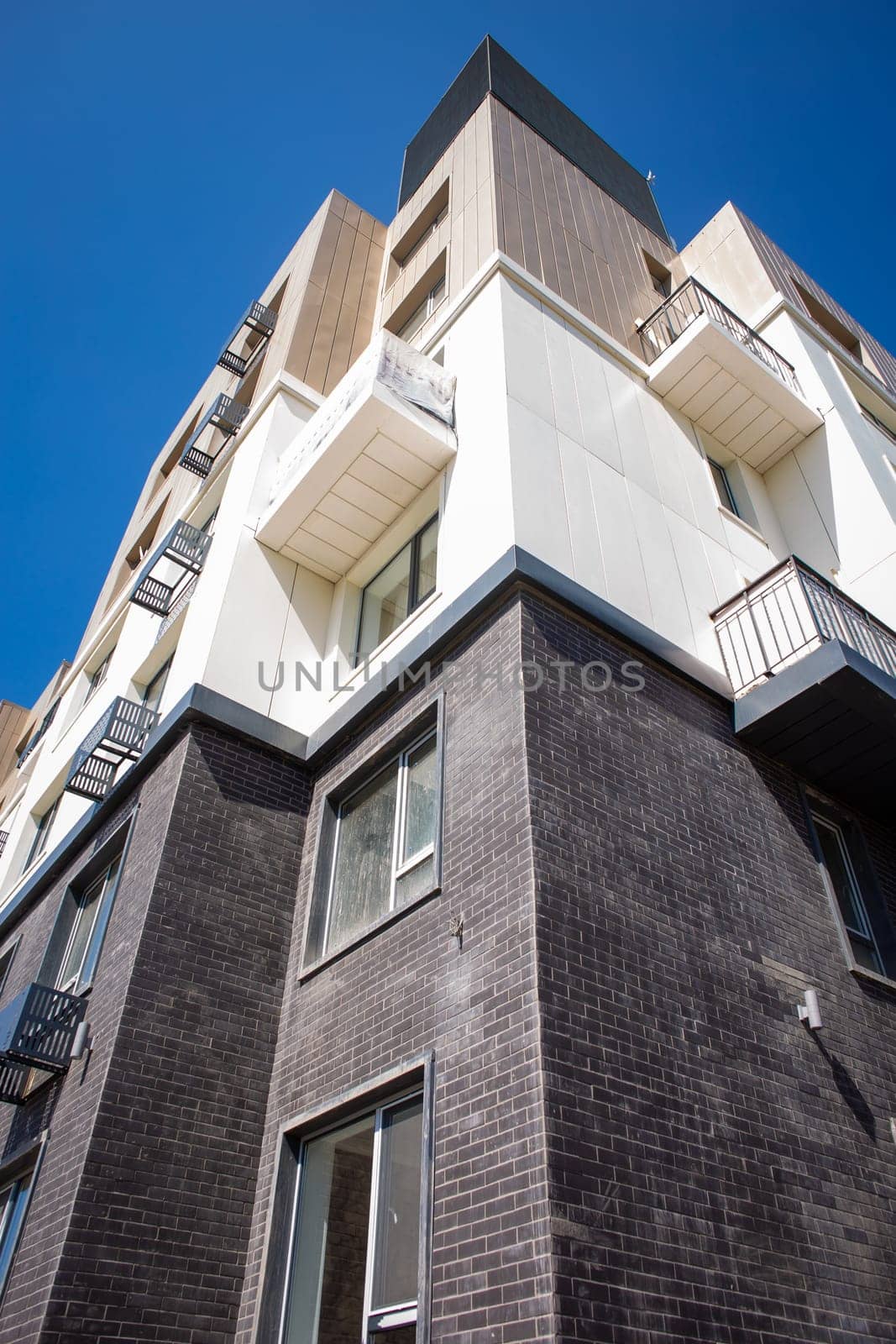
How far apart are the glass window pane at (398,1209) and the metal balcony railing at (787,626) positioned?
4992mm

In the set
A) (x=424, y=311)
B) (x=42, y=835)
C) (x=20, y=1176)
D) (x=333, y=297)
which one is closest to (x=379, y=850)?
(x=20, y=1176)

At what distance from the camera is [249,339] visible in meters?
18.1

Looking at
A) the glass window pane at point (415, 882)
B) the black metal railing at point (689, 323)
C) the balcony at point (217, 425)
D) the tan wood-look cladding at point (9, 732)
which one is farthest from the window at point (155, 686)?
the tan wood-look cladding at point (9, 732)

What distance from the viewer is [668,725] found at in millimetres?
8188

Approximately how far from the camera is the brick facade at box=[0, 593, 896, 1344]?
5.23m

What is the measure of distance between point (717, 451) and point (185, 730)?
8.29 m

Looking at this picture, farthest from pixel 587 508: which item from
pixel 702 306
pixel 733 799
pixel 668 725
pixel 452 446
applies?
pixel 702 306

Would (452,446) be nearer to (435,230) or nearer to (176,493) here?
(435,230)

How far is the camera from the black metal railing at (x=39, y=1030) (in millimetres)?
7781

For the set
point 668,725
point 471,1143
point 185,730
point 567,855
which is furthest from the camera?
point 185,730

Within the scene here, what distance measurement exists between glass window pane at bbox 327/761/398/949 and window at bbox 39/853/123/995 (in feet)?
8.18

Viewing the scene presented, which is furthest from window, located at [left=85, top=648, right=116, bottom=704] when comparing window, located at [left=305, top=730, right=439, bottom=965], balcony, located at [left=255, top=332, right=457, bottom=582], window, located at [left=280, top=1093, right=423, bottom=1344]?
window, located at [left=280, top=1093, right=423, bottom=1344]

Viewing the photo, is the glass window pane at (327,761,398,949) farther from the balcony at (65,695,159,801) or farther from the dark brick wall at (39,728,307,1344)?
the balcony at (65,695,159,801)

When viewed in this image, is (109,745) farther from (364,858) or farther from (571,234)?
(571,234)
